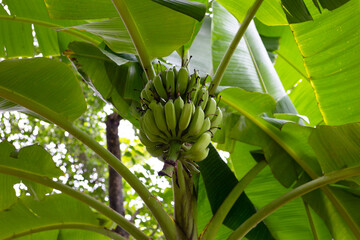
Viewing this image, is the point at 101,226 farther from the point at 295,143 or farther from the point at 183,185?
the point at 295,143

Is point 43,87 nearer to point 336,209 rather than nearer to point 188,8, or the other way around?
point 188,8

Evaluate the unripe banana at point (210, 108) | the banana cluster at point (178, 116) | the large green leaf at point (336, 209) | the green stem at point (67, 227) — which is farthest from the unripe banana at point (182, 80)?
the large green leaf at point (336, 209)

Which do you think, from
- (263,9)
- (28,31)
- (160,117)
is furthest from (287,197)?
(28,31)

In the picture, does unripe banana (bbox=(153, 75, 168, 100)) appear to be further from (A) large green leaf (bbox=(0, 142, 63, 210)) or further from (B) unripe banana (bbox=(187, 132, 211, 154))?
(A) large green leaf (bbox=(0, 142, 63, 210))

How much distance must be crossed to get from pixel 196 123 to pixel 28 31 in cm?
127

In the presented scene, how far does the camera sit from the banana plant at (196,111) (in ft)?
4.67

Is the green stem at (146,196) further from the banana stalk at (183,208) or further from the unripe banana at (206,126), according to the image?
the unripe banana at (206,126)

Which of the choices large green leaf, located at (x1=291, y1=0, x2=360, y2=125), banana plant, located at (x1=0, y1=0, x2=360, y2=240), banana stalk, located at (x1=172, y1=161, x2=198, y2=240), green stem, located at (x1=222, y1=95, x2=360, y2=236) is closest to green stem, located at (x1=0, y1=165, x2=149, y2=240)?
banana plant, located at (x1=0, y1=0, x2=360, y2=240)

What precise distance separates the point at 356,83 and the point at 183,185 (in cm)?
86

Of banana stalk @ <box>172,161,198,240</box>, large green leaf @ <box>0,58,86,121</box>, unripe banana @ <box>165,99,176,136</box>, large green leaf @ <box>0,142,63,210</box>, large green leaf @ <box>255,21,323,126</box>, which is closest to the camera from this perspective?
unripe banana @ <box>165,99,176,136</box>

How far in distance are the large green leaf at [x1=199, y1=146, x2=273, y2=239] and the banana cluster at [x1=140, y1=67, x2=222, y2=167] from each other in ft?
1.18

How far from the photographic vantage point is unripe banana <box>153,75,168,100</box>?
56.1 inches

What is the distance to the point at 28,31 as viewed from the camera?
2131mm

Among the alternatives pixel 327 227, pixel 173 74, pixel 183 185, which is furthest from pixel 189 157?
pixel 327 227
